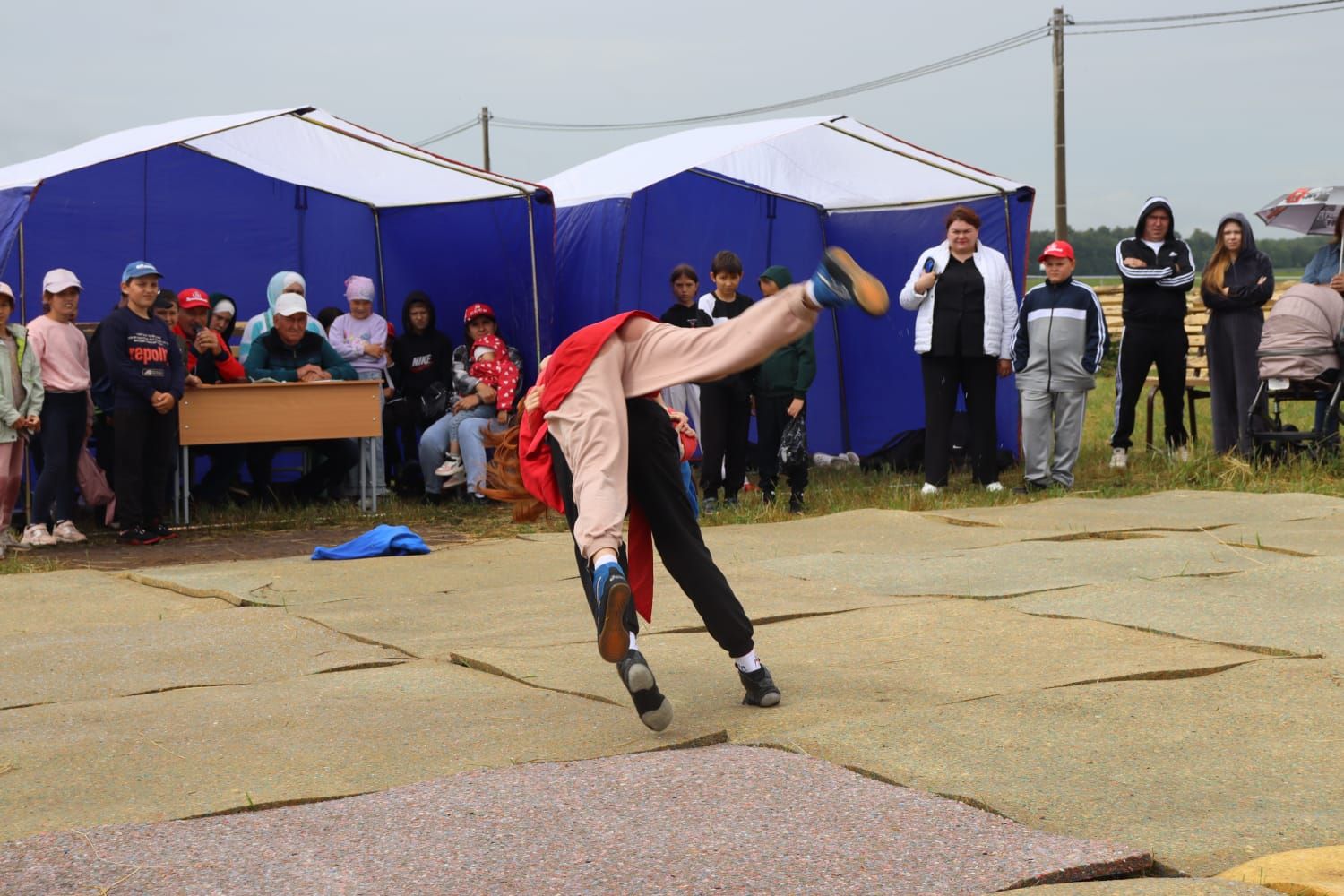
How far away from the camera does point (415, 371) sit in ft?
39.8

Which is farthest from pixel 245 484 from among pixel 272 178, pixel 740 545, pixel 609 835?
pixel 609 835

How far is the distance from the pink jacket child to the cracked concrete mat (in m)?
6.05

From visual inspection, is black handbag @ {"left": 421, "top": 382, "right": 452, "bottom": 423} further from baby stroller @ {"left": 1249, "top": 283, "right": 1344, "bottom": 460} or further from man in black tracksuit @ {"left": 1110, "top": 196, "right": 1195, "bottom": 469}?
baby stroller @ {"left": 1249, "top": 283, "right": 1344, "bottom": 460}

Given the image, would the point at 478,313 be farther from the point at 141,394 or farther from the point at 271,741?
the point at 271,741

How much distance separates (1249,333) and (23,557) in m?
8.42

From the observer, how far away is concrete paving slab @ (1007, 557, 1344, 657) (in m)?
5.59

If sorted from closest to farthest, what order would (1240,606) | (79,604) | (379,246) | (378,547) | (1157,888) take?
1. (1157,888)
2. (1240,606)
3. (79,604)
4. (378,547)
5. (379,246)

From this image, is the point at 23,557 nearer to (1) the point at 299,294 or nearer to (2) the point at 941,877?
(1) the point at 299,294

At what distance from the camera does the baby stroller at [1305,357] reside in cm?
1101

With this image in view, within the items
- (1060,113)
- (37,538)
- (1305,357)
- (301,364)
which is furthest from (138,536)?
(1060,113)

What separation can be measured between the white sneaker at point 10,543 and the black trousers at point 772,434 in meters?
4.60

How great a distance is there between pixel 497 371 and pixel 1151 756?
796cm

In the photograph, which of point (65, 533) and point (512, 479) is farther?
point (65, 533)

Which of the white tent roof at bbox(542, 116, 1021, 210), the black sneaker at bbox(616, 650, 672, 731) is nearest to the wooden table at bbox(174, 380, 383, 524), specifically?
the white tent roof at bbox(542, 116, 1021, 210)
